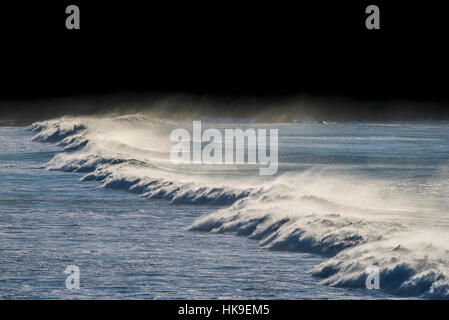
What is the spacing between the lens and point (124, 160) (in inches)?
1737

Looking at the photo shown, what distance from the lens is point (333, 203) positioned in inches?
1128

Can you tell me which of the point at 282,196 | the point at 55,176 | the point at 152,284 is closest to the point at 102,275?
the point at 152,284

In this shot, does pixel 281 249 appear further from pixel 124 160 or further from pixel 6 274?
pixel 124 160

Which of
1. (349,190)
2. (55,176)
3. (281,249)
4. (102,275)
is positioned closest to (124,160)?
(55,176)

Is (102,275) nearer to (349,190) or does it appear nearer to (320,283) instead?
(320,283)

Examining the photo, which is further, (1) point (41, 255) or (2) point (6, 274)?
(1) point (41, 255)

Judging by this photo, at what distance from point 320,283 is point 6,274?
19.4 feet

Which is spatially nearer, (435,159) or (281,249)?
(281,249)

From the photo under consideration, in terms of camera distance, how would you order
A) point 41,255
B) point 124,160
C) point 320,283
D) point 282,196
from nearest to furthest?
point 320,283
point 41,255
point 282,196
point 124,160

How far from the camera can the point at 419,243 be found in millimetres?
18281

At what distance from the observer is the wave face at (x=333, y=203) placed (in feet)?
57.3

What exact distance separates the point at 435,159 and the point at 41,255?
36.8m

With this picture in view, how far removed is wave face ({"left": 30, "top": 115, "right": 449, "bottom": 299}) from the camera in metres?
17.5
